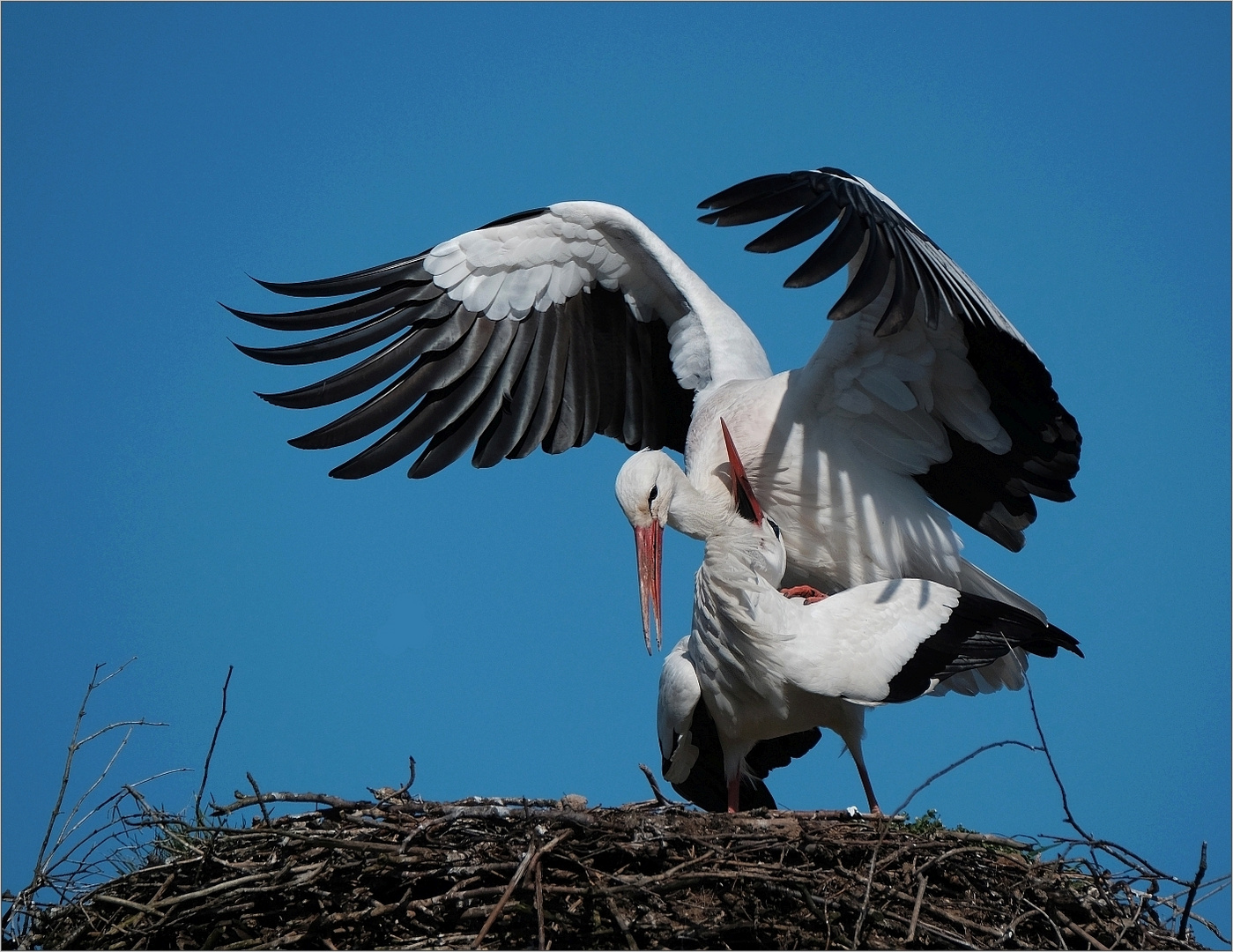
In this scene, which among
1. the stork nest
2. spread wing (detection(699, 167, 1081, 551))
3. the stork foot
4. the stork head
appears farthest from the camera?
the stork foot

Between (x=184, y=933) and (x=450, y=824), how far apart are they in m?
0.78

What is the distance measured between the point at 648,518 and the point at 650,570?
18cm

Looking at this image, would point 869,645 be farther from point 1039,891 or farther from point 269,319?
point 269,319

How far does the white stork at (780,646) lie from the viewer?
14.8 feet

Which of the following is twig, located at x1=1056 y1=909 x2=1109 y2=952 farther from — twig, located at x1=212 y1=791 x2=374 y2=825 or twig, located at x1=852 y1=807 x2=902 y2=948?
twig, located at x1=212 y1=791 x2=374 y2=825

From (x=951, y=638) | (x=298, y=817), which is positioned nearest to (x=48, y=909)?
(x=298, y=817)

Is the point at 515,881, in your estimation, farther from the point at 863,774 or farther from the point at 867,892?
the point at 863,774

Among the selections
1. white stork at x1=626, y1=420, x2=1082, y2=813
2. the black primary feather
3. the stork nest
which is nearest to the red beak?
white stork at x1=626, y1=420, x2=1082, y2=813

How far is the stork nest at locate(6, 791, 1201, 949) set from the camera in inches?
145

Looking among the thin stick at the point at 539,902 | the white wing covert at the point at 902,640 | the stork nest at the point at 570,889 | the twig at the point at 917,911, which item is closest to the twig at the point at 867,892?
the stork nest at the point at 570,889

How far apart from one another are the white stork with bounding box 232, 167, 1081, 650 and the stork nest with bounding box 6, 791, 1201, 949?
1157 mm

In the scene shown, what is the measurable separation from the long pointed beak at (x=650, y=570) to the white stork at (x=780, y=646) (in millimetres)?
43

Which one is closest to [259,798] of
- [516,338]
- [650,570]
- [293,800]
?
[293,800]

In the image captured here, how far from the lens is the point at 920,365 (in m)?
Result: 4.94
